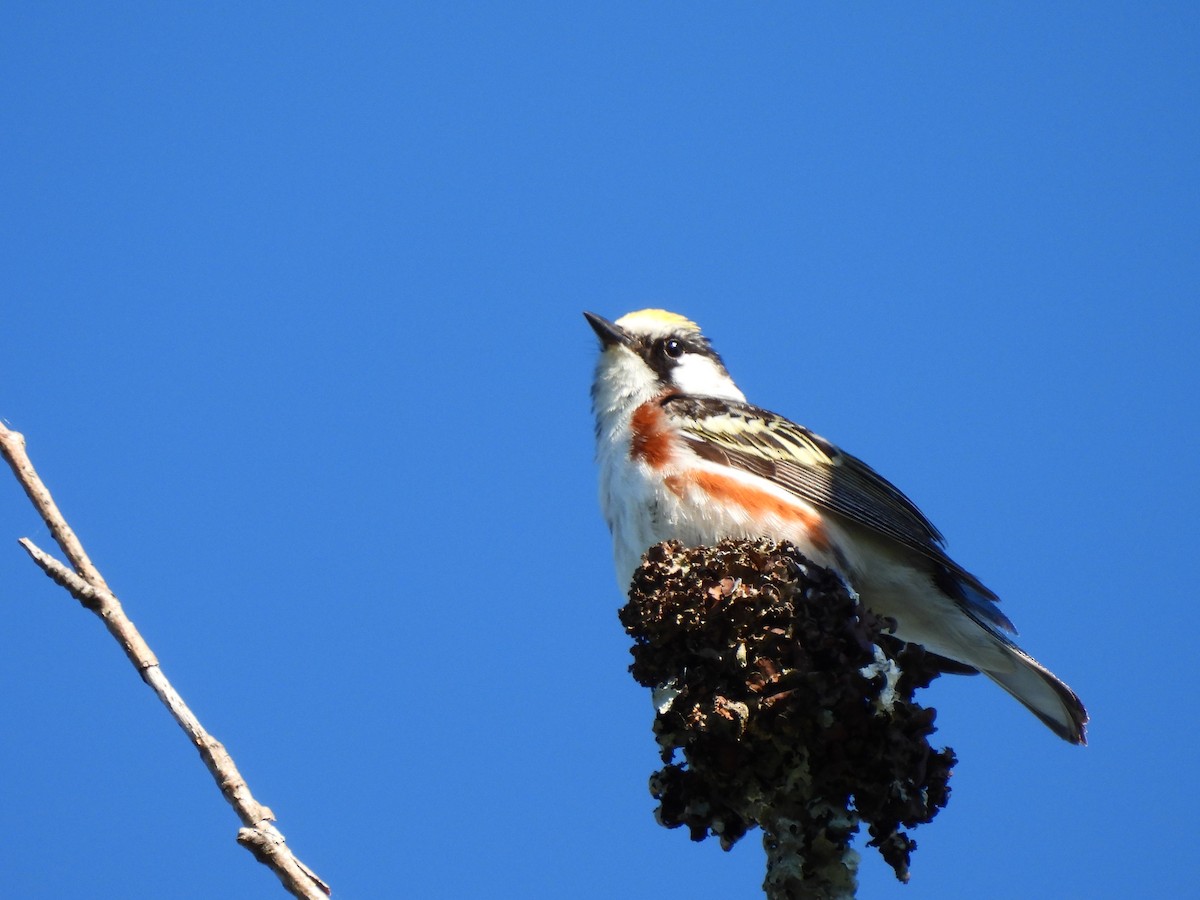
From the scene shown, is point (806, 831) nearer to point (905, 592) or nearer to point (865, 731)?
point (865, 731)

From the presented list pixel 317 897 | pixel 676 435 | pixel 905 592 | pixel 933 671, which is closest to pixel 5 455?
pixel 317 897

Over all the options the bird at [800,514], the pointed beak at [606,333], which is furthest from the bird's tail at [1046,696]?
the pointed beak at [606,333]

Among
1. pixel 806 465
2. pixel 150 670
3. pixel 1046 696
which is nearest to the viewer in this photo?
pixel 150 670

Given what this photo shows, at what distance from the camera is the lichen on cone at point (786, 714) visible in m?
4.55

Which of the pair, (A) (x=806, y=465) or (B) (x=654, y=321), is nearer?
(A) (x=806, y=465)

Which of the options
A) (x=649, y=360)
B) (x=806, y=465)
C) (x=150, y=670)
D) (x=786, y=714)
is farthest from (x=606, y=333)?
(x=150, y=670)

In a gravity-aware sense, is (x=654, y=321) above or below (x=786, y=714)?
above

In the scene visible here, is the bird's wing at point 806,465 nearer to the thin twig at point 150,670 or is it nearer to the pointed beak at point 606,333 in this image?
the pointed beak at point 606,333

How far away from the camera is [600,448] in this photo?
314 inches

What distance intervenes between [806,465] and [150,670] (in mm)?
5137

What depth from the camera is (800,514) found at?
730 centimetres

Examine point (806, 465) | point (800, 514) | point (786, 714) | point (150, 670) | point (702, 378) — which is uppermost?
point (702, 378)

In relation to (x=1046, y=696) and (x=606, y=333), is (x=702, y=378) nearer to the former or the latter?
(x=606, y=333)

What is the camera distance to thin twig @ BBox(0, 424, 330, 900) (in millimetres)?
3207
